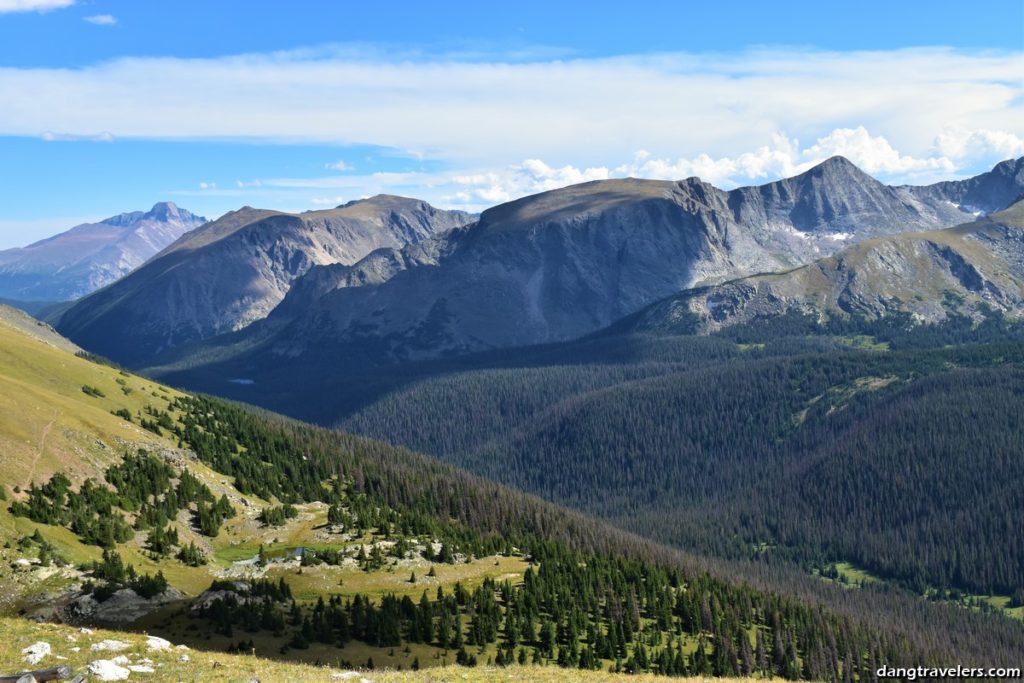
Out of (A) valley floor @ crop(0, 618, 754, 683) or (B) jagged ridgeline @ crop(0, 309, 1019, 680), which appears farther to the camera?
(B) jagged ridgeline @ crop(0, 309, 1019, 680)

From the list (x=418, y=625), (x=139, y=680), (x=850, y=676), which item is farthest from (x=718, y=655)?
(x=139, y=680)

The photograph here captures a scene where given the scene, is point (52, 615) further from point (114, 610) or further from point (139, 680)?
point (139, 680)

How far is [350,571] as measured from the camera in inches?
5241

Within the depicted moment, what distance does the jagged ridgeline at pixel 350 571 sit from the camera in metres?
107

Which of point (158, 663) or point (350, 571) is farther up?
point (158, 663)

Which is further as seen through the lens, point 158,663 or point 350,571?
point 350,571

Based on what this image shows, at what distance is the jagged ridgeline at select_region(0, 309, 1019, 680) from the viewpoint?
107 metres

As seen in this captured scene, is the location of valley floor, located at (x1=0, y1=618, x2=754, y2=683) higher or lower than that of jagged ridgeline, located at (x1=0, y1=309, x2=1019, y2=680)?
higher

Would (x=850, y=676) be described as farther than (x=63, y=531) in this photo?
Yes

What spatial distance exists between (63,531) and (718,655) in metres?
89.1

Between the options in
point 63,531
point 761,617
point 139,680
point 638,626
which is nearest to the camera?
point 139,680

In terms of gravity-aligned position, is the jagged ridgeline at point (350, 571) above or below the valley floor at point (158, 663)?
below

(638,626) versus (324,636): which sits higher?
(324,636)

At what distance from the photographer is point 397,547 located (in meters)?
143
